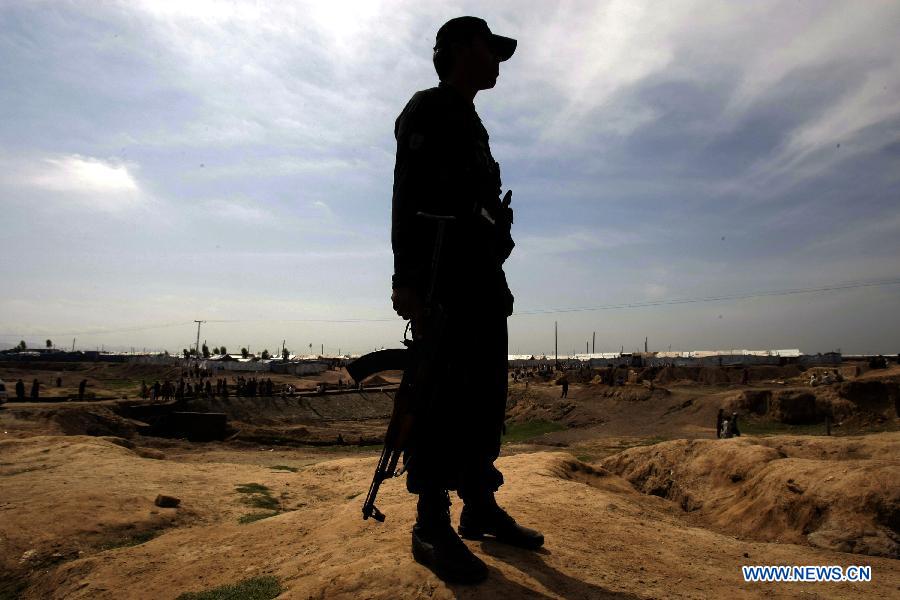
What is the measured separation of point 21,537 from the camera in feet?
17.3

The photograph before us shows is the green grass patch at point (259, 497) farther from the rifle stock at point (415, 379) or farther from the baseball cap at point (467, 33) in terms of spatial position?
the baseball cap at point (467, 33)

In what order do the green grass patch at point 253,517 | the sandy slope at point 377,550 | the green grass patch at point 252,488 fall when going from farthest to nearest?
the green grass patch at point 252,488
the green grass patch at point 253,517
the sandy slope at point 377,550

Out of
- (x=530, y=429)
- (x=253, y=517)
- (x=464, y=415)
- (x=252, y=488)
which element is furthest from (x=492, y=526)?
(x=530, y=429)

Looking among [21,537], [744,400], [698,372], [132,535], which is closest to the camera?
[21,537]

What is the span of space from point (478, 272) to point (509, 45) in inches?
63.7

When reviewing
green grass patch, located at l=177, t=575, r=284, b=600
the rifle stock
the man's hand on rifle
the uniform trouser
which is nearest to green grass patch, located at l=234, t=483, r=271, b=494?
green grass patch, located at l=177, t=575, r=284, b=600

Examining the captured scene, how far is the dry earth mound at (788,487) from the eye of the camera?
15.9 ft

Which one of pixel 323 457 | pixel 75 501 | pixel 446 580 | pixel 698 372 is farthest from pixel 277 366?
pixel 446 580

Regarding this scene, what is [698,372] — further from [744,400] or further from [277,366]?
[277,366]

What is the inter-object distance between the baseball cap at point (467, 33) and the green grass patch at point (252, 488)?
7590 mm

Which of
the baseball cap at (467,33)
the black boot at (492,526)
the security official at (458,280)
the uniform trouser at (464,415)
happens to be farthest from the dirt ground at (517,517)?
the baseball cap at (467,33)

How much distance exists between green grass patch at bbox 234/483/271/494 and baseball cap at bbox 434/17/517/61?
24.9 ft

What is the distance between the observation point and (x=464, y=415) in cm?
327

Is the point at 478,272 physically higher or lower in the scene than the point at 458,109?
lower
